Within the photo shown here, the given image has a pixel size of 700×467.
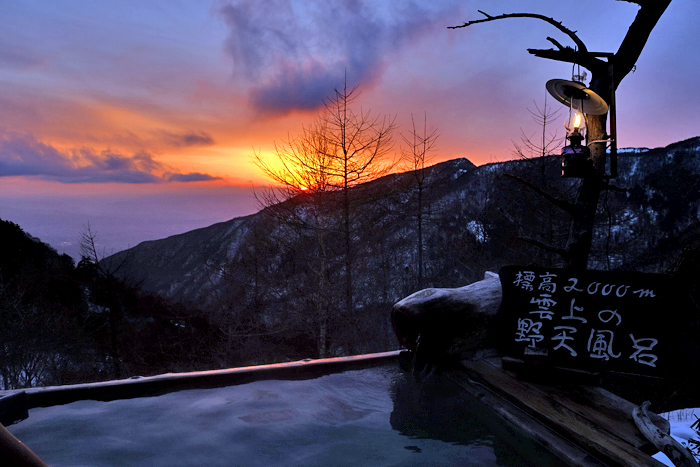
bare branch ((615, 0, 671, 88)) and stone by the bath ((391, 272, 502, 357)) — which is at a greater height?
bare branch ((615, 0, 671, 88))

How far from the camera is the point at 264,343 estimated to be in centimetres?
1889

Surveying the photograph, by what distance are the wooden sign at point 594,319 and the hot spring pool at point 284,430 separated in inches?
34.1

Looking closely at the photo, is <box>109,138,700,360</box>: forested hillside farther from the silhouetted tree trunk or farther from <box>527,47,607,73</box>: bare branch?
<box>527,47,607,73</box>: bare branch

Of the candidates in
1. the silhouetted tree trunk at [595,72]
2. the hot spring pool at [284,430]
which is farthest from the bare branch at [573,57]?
the hot spring pool at [284,430]

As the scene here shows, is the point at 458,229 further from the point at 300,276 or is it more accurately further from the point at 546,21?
the point at 546,21

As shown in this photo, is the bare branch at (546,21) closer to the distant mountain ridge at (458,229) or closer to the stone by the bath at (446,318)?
the distant mountain ridge at (458,229)

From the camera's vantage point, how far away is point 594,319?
3709 mm

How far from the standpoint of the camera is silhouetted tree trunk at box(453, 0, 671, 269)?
14.7ft

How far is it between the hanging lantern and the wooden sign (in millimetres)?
1148

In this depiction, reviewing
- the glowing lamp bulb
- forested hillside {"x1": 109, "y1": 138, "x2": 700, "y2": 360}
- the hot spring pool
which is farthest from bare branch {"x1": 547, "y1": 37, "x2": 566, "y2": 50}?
the hot spring pool

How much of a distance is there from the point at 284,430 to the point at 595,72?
4.92 meters

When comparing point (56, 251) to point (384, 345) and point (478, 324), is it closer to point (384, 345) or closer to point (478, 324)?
point (384, 345)

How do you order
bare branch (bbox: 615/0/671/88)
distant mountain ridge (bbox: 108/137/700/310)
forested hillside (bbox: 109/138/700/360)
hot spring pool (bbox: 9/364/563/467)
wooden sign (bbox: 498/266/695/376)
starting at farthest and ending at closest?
distant mountain ridge (bbox: 108/137/700/310), forested hillside (bbox: 109/138/700/360), bare branch (bbox: 615/0/671/88), wooden sign (bbox: 498/266/695/376), hot spring pool (bbox: 9/364/563/467)

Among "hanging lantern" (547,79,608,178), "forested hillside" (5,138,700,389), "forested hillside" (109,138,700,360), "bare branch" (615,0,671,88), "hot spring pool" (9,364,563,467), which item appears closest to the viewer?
"hot spring pool" (9,364,563,467)
